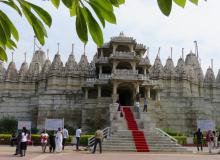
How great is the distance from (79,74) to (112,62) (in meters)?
12.2

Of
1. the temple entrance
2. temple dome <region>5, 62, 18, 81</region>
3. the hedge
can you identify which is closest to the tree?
the hedge

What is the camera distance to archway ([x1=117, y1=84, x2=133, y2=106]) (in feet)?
120

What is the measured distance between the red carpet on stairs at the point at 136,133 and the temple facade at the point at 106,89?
13.3 ft

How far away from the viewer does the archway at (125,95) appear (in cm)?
3644

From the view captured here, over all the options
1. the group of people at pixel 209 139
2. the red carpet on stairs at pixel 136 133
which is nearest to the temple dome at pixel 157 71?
the red carpet on stairs at pixel 136 133

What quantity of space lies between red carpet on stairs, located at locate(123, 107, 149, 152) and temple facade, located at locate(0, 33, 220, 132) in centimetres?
405

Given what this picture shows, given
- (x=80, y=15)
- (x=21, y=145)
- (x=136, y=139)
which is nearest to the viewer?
(x=80, y=15)

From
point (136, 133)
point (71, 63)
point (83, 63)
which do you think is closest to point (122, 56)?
point (136, 133)

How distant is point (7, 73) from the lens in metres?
49.8

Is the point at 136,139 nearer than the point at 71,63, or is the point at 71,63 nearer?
the point at 136,139

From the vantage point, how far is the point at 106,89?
37594mm

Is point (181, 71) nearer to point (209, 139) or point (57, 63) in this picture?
point (57, 63)

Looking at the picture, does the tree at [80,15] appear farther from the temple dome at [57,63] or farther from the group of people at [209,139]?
the temple dome at [57,63]

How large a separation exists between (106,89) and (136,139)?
15.0 m
